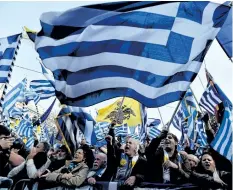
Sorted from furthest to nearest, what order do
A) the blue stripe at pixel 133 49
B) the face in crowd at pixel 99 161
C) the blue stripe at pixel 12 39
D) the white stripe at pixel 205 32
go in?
1. the blue stripe at pixel 12 39
2. the face in crowd at pixel 99 161
3. the blue stripe at pixel 133 49
4. the white stripe at pixel 205 32

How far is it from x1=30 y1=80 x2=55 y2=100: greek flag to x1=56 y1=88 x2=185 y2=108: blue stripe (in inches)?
306

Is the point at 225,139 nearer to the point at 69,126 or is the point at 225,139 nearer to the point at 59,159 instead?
the point at 59,159

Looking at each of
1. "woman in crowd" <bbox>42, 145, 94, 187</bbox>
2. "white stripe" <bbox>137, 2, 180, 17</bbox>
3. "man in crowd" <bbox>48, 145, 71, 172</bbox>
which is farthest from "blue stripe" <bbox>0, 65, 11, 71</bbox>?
"white stripe" <bbox>137, 2, 180, 17</bbox>

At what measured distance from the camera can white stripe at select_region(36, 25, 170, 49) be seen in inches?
274

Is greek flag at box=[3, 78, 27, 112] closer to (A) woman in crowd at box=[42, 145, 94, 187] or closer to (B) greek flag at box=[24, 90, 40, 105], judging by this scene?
(B) greek flag at box=[24, 90, 40, 105]

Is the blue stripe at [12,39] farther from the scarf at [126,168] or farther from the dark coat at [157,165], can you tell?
the dark coat at [157,165]

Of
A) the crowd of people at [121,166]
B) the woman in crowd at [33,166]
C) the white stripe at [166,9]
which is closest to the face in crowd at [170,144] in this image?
the crowd of people at [121,166]

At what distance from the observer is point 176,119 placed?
14344mm

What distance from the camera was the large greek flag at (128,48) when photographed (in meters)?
6.70

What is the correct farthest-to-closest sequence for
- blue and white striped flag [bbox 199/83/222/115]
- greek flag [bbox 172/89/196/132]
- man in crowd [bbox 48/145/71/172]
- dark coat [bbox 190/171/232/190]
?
greek flag [bbox 172/89/196/132] < blue and white striped flag [bbox 199/83/222/115] < man in crowd [bbox 48/145/71/172] < dark coat [bbox 190/171/232/190]

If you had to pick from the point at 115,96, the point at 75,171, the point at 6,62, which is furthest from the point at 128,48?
the point at 6,62

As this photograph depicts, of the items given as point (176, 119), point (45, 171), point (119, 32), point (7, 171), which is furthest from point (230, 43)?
point (176, 119)

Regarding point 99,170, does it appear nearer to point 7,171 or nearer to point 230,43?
point 7,171

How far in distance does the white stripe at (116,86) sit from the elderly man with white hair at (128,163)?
3.19ft
